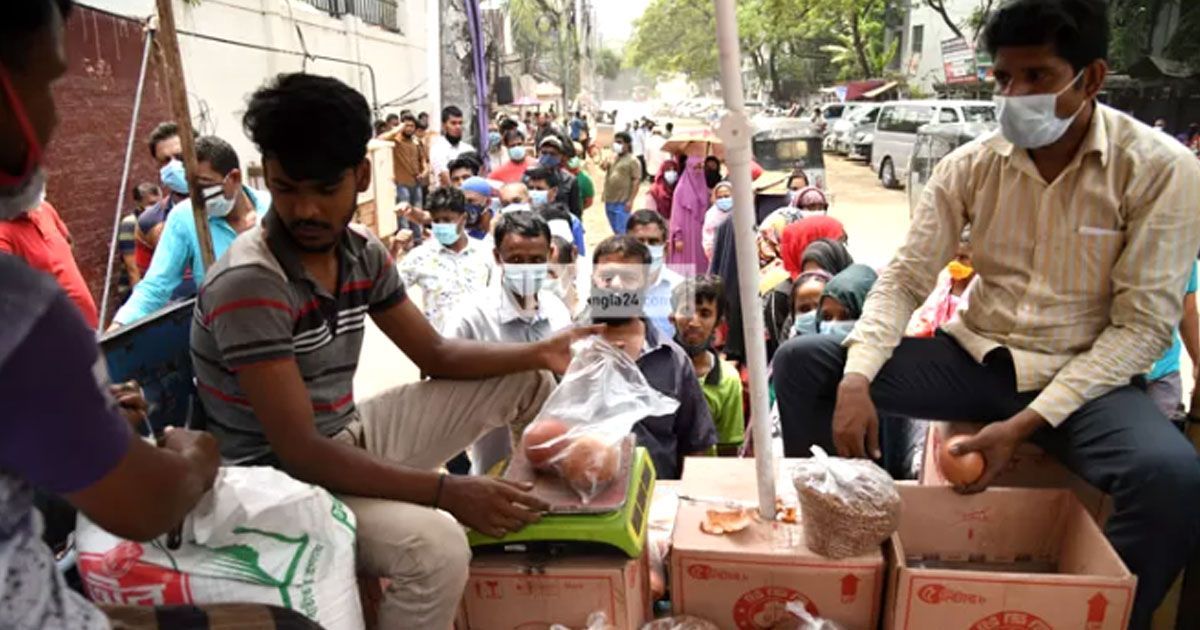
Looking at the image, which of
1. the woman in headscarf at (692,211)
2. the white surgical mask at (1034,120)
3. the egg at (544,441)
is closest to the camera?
the egg at (544,441)

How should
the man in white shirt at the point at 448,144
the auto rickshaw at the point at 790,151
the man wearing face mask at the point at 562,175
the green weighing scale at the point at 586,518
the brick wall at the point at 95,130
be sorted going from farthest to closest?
the auto rickshaw at the point at 790,151
the man in white shirt at the point at 448,144
the man wearing face mask at the point at 562,175
the brick wall at the point at 95,130
the green weighing scale at the point at 586,518

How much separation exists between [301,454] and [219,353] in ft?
0.98

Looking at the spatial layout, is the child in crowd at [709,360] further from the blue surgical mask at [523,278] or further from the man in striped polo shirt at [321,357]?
the man in striped polo shirt at [321,357]

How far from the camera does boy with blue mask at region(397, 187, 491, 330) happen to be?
448cm

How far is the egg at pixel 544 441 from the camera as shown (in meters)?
1.83

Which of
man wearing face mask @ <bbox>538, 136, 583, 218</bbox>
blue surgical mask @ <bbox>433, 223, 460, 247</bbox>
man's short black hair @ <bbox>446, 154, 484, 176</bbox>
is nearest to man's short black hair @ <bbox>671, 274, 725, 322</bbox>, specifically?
blue surgical mask @ <bbox>433, 223, 460, 247</bbox>

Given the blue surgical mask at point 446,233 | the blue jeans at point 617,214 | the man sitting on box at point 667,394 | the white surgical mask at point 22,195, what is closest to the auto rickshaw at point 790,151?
the blue jeans at point 617,214

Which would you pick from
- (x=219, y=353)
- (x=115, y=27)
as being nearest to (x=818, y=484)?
(x=219, y=353)

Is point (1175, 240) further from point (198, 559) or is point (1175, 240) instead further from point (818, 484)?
point (198, 559)

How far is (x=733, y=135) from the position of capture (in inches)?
68.8

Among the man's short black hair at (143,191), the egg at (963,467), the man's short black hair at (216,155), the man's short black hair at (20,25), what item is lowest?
the egg at (963,467)

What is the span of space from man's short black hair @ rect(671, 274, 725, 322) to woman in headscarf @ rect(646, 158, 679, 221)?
4.35m

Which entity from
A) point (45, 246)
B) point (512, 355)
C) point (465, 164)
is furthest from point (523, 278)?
point (465, 164)

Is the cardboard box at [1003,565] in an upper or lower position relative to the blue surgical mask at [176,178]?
lower
